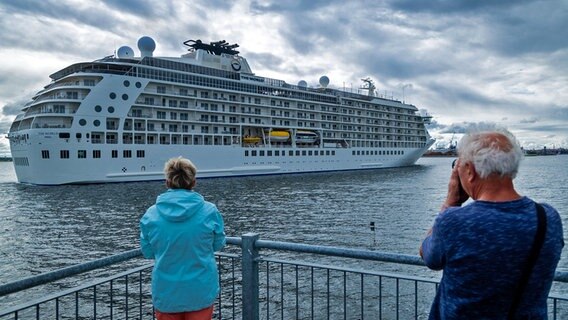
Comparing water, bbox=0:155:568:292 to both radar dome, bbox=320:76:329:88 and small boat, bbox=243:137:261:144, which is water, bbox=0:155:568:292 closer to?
small boat, bbox=243:137:261:144

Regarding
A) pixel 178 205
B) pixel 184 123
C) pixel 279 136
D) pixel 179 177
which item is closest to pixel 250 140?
pixel 279 136

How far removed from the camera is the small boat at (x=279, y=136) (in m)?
58.9

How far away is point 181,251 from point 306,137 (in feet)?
200

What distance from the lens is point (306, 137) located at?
63.6m

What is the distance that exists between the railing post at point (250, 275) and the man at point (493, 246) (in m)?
2.08

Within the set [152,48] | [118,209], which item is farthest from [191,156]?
[118,209]

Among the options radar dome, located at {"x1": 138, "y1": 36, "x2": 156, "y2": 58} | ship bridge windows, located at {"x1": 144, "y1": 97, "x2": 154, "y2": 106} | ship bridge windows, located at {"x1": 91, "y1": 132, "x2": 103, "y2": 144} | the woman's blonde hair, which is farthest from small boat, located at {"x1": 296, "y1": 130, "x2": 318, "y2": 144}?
the woman's blonde hair

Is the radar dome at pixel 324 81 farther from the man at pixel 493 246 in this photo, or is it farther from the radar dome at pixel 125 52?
the man at pixel 493 246

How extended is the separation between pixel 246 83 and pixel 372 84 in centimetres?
3595

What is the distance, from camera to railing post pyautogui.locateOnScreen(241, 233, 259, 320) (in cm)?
385

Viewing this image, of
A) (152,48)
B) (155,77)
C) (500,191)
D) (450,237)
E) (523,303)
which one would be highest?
(152,48)

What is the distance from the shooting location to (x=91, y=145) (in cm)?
3956

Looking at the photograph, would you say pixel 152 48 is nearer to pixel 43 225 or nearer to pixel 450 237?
pixel 43 225

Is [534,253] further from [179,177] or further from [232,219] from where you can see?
[232,219]
